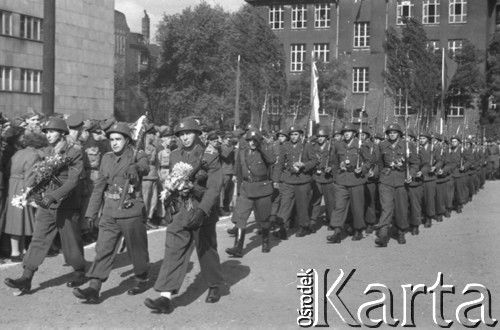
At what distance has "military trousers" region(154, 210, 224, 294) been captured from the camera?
762 cm

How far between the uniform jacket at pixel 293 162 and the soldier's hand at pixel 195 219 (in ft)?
19.8

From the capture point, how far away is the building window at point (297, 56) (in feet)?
207

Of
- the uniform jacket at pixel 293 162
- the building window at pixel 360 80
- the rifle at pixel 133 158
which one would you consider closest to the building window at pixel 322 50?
the building window at pixel 360 80

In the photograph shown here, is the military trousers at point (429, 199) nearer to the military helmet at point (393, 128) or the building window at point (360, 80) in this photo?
the military helmet at point (393, 128)

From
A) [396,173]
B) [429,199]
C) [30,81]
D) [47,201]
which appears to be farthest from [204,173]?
[30,81]

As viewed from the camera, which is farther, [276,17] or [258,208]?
[276,17]

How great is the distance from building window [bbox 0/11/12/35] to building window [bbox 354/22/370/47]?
2909 centimetres

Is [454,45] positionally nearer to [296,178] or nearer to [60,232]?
[296,178]

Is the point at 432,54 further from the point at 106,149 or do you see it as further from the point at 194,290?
the point at 194,290

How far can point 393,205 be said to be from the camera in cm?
1274

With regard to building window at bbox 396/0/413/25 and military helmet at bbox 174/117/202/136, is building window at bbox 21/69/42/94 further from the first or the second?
military helmet at bbox 174/117/202/136

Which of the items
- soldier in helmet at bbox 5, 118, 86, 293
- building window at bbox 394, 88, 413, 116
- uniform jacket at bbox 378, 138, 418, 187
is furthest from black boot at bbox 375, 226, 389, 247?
building window at bbox 394, 88, 413, 116

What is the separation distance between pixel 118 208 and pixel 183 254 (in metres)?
0.90

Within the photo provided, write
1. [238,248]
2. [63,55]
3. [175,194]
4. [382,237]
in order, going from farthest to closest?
[63,55] → [382,237] → [238,248] → [175,194]
